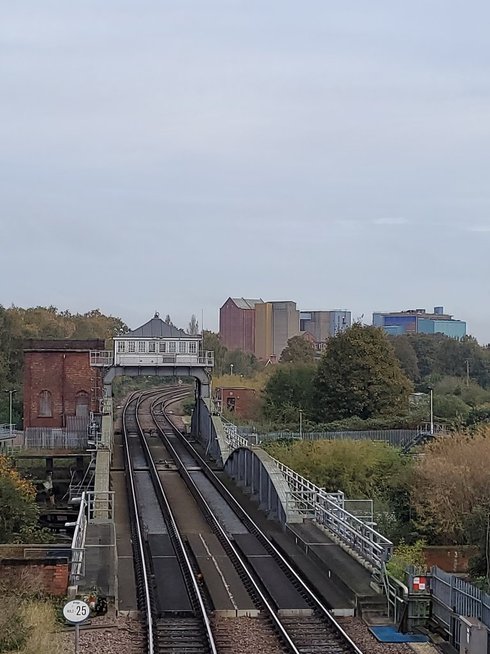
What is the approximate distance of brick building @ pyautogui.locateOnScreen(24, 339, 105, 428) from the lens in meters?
60.7

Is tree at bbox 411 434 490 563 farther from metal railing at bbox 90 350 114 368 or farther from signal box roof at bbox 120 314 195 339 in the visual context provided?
signal box roof at bbox 120 314 195 339

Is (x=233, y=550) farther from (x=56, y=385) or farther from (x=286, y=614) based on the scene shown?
(x=56, y=385)

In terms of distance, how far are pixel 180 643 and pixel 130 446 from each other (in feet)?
126

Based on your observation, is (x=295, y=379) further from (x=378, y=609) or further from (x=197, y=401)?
(x=378, y=609)

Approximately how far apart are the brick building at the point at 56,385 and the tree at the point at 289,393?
14.1 meters

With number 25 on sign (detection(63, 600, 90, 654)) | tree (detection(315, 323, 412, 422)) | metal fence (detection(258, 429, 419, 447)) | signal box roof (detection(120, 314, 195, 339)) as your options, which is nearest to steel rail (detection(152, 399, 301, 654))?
number 25 on sign (detection(63, 600, 90, 654))

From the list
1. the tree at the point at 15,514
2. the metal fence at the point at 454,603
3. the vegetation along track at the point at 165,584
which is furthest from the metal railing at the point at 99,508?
the metal fence at the point at 454,603

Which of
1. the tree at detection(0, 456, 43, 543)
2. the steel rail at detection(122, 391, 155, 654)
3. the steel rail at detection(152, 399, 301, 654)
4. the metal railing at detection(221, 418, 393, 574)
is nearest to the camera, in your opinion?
the steel rail at detection(122, 391, 155, 654)

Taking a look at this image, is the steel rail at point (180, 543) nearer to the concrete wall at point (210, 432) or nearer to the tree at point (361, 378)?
the concrete wall at point (210, 432)

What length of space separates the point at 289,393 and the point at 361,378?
897 centimetres

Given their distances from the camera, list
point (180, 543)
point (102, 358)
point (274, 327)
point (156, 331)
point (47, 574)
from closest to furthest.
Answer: point (47, 574) → point (180, 543) → point (102, 358) → point (156, 331) → point (274, 327)

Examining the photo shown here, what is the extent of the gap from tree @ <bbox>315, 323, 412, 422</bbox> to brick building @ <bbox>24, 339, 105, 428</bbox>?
606 inches

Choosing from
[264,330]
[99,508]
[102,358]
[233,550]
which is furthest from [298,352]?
[264,330]

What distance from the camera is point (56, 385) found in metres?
61.2
